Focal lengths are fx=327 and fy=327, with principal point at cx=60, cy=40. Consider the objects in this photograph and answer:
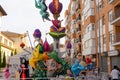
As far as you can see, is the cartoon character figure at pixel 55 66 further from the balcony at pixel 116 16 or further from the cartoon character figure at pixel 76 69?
the balcony at pixel 116 16

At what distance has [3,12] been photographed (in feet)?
213

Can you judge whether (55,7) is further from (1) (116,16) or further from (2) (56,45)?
(1) (116,16)

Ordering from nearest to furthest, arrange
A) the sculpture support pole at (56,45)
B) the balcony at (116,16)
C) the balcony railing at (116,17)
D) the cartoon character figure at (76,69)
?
the cartoon character figure at (76,69), the sculpture support pole at (56,45), the balcony railing at (116,17), the balcony at (116,16)

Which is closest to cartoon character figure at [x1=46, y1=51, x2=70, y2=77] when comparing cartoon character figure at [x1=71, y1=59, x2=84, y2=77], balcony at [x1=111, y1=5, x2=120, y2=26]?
cartoon character figure at [x1=71, y1=59, x2=84, y2=77]

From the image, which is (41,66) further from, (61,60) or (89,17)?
(89,17)

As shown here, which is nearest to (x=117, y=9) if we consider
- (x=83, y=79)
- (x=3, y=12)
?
(x=83, y=79)

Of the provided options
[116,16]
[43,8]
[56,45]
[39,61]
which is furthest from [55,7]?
[116,16]

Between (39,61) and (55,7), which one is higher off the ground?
(55,7)

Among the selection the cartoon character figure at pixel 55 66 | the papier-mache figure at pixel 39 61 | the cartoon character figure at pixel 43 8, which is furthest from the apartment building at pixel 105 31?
the papier-mache figure at pixel 39 61

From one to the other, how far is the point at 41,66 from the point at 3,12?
48.3 metres

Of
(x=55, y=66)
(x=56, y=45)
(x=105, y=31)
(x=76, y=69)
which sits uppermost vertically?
(x=105, y=31)

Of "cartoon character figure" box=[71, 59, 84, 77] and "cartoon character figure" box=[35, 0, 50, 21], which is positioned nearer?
"cartoon character figure" box=[71, 59, 84, 77]

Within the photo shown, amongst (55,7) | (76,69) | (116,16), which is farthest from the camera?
(116,16)

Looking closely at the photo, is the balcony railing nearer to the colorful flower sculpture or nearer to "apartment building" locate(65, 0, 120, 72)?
"apartment building" locate(65, 0, 120, 72)
